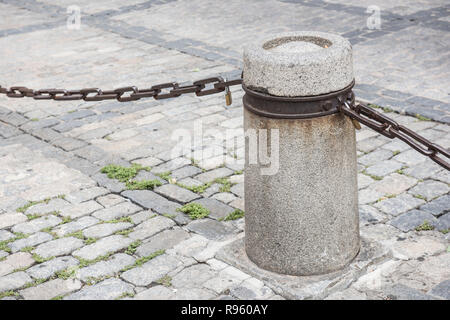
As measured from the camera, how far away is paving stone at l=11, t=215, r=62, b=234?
5.08 m

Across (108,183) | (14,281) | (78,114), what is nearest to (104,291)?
(14,281)

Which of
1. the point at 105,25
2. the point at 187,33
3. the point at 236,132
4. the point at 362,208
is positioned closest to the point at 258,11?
the point at 187,33

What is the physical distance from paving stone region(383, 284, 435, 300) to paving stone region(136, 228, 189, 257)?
149cm

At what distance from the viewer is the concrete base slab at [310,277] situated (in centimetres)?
407

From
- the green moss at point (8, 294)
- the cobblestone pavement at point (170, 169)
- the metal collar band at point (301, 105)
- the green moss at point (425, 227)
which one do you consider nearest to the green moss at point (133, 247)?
the cobblestone pavement at point (170, 169)

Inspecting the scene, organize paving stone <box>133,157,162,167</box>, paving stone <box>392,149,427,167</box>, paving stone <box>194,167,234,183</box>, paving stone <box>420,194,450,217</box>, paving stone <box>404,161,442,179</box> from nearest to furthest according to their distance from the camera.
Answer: paving stone <box>420,194,450,217</box>
paving stone <box>404,161,442,179</box>
paving stone <box>194,167,234,183</box>
paving stone <box>392,149,427,167</box>
paving stone <box>133,157,162,167</box>

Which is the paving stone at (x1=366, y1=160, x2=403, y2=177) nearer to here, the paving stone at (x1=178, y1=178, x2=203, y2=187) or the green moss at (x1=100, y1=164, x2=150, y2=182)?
the paving stone at (x1=178, y1=178, x2=203, y2=187)

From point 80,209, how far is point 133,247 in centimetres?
78

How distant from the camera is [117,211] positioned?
529cm

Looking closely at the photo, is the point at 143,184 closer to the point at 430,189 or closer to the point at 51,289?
the point at 51,289

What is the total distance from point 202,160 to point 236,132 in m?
0.68

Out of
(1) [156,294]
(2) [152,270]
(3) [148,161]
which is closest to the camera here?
(1) [156,294]

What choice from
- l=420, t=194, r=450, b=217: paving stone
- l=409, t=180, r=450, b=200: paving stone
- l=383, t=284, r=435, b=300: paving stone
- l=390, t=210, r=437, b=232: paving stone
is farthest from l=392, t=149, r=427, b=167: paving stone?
l=383, t=284, r=435, b=300: paving stone

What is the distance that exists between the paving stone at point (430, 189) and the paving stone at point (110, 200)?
230cm
